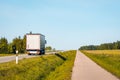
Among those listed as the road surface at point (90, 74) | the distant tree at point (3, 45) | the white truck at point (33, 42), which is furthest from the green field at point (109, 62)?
the distant tree at point (3, 45)

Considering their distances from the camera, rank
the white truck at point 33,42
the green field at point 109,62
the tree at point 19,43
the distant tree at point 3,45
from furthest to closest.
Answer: the tree at point 19,43
the distant tree at point 3,45
the white truck at point 33,42
the green field at point 109,62

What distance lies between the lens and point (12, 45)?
126 meters

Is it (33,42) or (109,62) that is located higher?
(33,42)

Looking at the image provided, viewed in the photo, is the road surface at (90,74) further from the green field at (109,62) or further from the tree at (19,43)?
the tree at (19,43)

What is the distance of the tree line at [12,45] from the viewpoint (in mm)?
119438

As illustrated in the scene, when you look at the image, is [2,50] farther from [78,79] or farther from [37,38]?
[78,79]

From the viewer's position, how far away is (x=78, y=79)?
20.5 metres

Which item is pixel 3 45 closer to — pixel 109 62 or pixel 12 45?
pixel 12 45

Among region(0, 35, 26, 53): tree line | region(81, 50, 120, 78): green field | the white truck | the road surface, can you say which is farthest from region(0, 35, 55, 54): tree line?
the road surface

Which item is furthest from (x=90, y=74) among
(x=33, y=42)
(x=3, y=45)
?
(x=3, y=45)

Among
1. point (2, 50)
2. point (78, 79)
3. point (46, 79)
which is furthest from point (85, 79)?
point (2, 50)

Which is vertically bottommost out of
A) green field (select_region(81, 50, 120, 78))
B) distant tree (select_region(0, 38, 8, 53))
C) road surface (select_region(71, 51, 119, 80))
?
green field (select_region(81, 50, 120, 78))

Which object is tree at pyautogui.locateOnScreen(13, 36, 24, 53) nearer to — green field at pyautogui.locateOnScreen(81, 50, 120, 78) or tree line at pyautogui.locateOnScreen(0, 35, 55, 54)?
tree line at pyautogui.locateOnScreen(0, 35, 55, 54)

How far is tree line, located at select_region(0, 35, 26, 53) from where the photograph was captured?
392ft
